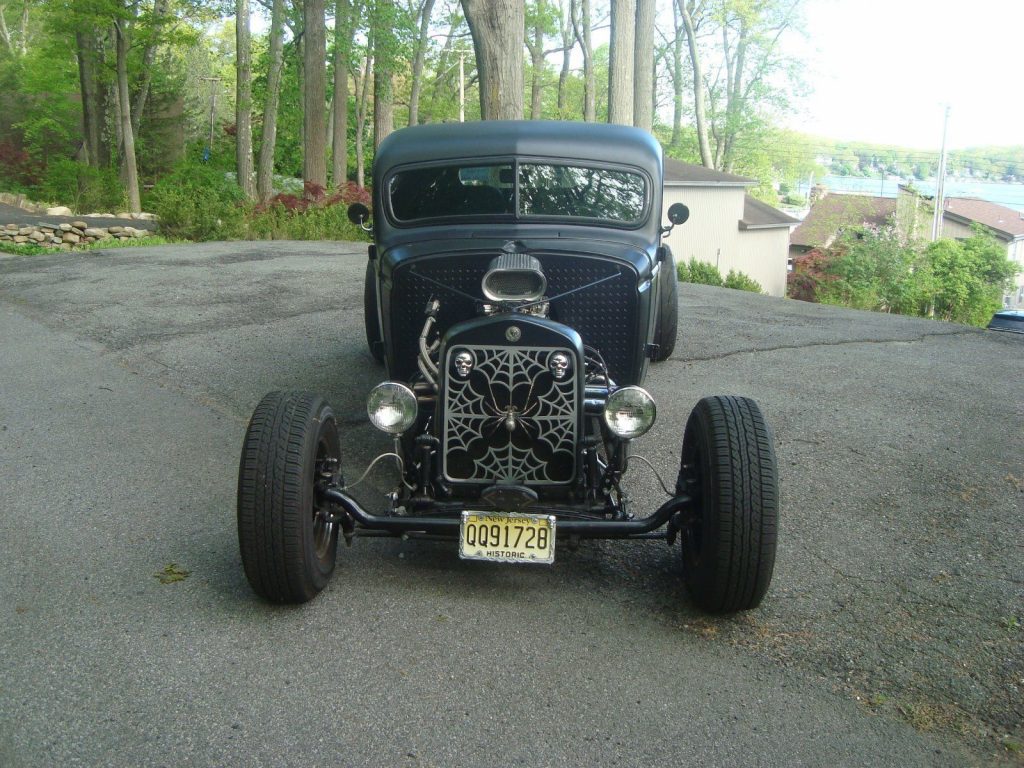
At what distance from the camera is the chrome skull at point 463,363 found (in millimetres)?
4148

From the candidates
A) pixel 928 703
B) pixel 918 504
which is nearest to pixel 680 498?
pixel 928 703

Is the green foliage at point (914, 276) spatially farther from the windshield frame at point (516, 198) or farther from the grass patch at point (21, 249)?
the windshield frame at point (516, 198)

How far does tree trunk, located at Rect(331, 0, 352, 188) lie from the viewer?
2711cm

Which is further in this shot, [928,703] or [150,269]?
[150,269]

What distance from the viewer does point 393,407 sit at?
417 cm

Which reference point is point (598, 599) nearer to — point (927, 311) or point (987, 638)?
point (987, 638)

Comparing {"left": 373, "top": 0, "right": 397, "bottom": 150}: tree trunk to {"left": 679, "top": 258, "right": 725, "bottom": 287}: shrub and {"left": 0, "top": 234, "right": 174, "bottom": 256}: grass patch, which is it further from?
{"left": 679, "top": 258, "right": 725, "bottom": 287}: shrub

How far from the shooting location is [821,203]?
5228 centimetres

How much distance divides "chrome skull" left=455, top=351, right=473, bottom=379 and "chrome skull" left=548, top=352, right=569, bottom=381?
33cm

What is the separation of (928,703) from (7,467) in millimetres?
5024

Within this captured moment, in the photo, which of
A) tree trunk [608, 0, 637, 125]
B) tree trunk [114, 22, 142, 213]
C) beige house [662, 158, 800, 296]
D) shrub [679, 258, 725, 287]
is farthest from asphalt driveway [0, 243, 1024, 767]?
beige house [662, 158, 800, 296]

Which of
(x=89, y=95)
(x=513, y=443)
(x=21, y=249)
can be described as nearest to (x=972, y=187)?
(x=89, y=95)

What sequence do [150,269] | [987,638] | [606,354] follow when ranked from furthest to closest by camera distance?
[150,269]
[606,354]
[987,638]

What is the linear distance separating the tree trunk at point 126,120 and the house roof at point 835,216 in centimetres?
3303
